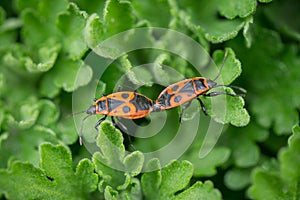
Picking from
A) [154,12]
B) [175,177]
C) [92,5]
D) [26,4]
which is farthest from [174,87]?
[26,4]

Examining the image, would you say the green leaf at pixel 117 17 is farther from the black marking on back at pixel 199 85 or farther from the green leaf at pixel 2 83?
the green leaf at pixel 2 83

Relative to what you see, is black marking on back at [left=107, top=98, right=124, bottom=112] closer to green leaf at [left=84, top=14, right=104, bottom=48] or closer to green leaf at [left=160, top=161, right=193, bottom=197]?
green leaf at [left=84, top=14, right=104, bottom=48]

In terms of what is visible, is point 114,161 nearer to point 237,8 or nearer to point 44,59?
point 44,59

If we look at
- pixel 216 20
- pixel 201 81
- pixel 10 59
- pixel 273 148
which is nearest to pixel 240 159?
pixel 273 148

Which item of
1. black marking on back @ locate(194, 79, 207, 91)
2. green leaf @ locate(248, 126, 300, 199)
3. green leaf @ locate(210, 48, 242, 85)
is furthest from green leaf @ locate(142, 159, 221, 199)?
green leaf @ locate(210, 48, 242, 85)

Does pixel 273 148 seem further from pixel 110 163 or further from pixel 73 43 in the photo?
pixel 73 43

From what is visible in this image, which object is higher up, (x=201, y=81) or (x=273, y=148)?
(x=201, y=81)
